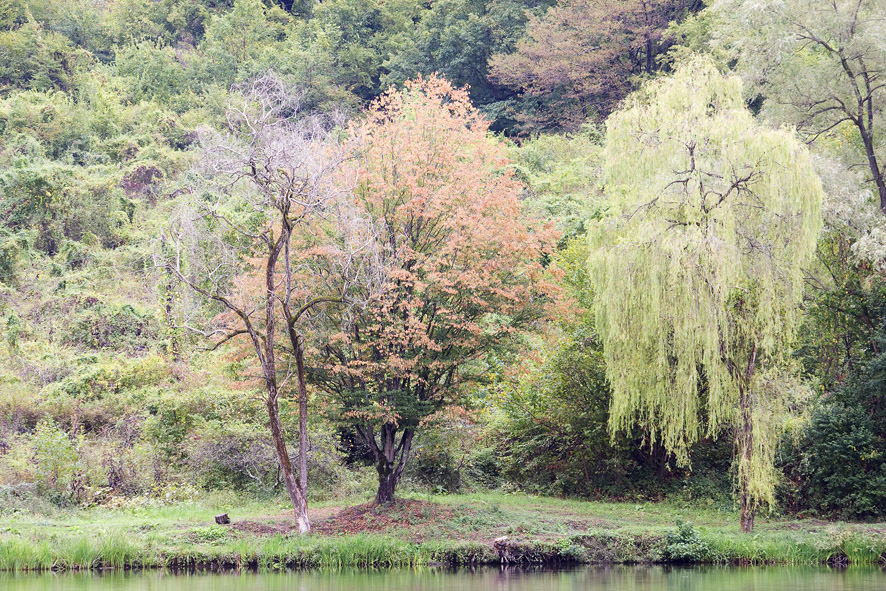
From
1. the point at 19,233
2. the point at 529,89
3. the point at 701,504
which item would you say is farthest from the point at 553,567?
the point at 529,89

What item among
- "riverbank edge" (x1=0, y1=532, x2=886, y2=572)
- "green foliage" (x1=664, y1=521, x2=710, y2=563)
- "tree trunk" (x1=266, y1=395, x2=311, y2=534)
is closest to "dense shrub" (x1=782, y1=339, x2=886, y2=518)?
"riverbank edge" (x1=0, y1=532, x2=886, y2=572)

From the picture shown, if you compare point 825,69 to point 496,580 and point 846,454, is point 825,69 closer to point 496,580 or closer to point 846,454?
point 846,454

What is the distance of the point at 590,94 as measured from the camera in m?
43.1

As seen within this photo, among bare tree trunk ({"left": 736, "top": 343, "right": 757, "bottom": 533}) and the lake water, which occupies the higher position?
bare tree trunk ({"left": 736, "top": 343, "right": 757, "bottom": 533})

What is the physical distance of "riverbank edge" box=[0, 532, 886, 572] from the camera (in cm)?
1580

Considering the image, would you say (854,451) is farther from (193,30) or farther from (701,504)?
(193,30)

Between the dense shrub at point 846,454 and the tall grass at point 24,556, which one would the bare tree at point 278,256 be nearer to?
the tall grass at point 24,556

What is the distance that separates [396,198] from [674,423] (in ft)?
24.0

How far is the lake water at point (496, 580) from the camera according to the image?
13461 mm

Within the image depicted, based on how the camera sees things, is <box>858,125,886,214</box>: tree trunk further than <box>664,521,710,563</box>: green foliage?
Yes

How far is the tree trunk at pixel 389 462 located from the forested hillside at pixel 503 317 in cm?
7

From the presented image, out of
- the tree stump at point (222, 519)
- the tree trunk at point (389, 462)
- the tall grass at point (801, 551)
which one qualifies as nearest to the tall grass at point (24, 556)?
the tree stump at point (222, 519)

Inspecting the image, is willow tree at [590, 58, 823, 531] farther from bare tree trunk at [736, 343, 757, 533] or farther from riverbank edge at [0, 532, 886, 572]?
riverbank edge at [0, 532, 886, 572]

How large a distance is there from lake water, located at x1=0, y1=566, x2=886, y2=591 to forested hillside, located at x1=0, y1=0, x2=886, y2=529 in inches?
92.2
